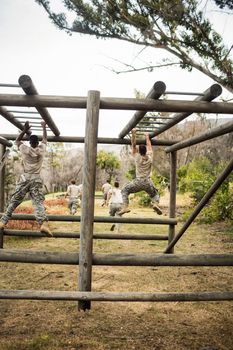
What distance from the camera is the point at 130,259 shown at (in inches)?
146

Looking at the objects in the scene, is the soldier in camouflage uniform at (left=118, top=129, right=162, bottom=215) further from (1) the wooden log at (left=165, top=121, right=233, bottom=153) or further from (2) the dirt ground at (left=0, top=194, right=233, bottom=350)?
(2) the dirt ground at (left=0, top=194, right=233, bottom=350)

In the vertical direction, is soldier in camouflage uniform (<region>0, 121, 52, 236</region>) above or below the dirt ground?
above

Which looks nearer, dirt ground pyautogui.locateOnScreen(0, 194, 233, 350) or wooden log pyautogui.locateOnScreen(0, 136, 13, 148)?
dirt ground pyautogui.locateOnScreen(0, 194, 233, 350)

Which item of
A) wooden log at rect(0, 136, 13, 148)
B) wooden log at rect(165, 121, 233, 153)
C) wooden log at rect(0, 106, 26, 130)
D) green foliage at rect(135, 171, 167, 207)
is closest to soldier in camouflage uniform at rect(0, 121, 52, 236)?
wooden log at rect(0, 106, 26, 130)

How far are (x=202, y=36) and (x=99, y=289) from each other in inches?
244

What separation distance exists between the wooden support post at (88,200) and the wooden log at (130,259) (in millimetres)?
96

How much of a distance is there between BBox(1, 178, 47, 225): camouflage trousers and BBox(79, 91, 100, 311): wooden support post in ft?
4.85

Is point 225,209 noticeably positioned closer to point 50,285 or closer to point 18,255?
point 50,285

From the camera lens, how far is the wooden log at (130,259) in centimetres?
369

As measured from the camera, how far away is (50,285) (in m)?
5.28

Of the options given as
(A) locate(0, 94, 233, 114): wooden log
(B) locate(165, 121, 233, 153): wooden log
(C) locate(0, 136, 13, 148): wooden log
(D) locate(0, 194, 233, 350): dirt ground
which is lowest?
(D) locate(0, 194, 233, 350): dirt ground

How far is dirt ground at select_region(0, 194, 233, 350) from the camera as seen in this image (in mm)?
3443

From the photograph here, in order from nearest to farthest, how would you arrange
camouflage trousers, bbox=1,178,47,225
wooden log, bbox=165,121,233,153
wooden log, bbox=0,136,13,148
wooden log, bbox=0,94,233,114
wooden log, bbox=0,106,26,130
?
1. wooden log, bbox=0,94,233,114
2. wooden log, bbox=165,121,233,153
3. camouflage trousers, bbox=1,178,47,225
4. wooden log, bbox=0,106,26,130
5. wooden log, bbox=0,136,13,148

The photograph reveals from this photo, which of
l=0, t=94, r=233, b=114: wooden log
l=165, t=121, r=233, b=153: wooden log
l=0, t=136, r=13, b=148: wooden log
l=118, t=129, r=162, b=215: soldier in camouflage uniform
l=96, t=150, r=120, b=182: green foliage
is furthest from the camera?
l=96, t=150, r=120, b=182: green foliage
